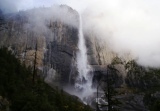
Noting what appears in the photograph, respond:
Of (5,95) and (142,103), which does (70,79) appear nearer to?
(142,103)

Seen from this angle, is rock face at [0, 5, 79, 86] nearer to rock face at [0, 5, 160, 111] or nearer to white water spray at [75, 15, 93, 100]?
rock face at [0, 5, 160, 111]

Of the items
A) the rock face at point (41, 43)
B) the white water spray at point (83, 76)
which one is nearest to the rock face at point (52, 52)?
the rock face at point (41, 43)

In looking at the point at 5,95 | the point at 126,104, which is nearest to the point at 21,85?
the point at 5,95

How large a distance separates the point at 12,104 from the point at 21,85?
1075 centimetres

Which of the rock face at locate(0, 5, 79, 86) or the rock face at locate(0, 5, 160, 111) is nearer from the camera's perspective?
the rock face at locate(0, 5, 160, 111)

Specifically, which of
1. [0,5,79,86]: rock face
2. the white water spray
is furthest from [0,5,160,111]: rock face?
the white water spray

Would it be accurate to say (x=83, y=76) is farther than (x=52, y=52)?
Yes

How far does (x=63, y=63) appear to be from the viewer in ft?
582

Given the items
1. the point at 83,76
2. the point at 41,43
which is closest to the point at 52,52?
the point at 41,43

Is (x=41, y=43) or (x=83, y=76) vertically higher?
(x=41, y=43)

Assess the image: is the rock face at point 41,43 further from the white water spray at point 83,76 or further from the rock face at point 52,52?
the white water spray at point 83,76

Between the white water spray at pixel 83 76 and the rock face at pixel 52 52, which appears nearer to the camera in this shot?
the rock face at pixel 52 52

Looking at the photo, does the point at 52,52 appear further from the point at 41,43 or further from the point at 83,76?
the point at 83,76

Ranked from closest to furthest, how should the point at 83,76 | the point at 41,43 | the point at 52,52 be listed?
the point at 52,52 → the point at 83,76 → the point at 41,43
